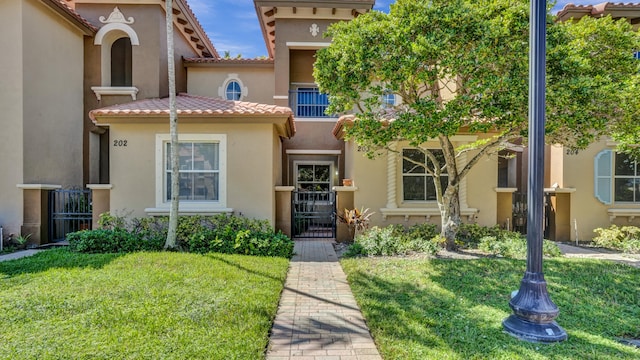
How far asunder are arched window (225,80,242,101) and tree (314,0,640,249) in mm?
7743

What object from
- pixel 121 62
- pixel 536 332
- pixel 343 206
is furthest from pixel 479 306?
pixel 121 62

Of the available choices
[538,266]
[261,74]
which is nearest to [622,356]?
[538,266]

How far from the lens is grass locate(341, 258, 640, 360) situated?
4082 millimetres

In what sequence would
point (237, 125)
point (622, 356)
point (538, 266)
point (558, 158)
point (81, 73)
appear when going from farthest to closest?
point (81, 73) → point (558, 158) → point (237, 125) → point (538, 266) → point (622, 356)

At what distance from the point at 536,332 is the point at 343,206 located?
7.18 m

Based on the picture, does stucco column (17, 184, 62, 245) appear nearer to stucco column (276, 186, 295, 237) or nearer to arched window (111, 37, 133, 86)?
arched window (111, 37, 133, 86)

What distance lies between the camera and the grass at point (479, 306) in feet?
13.4

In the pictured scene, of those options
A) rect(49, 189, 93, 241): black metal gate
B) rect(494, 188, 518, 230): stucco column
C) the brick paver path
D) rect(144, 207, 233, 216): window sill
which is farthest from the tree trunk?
rect(49, 189, 93, 241): black metal gate

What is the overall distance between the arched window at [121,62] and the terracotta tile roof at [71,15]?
1.22m

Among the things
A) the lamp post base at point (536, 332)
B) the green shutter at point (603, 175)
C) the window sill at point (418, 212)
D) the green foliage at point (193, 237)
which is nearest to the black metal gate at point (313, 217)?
the window sill at point (418, 212)

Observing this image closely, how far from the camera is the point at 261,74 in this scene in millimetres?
15281

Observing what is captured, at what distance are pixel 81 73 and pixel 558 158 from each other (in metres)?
17.2

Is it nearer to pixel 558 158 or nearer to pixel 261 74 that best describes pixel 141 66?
pixel 261 74

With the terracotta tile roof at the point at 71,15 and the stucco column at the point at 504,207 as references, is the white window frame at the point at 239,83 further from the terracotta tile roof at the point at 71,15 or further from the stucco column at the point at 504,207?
the stucco column at the point at 504,207
